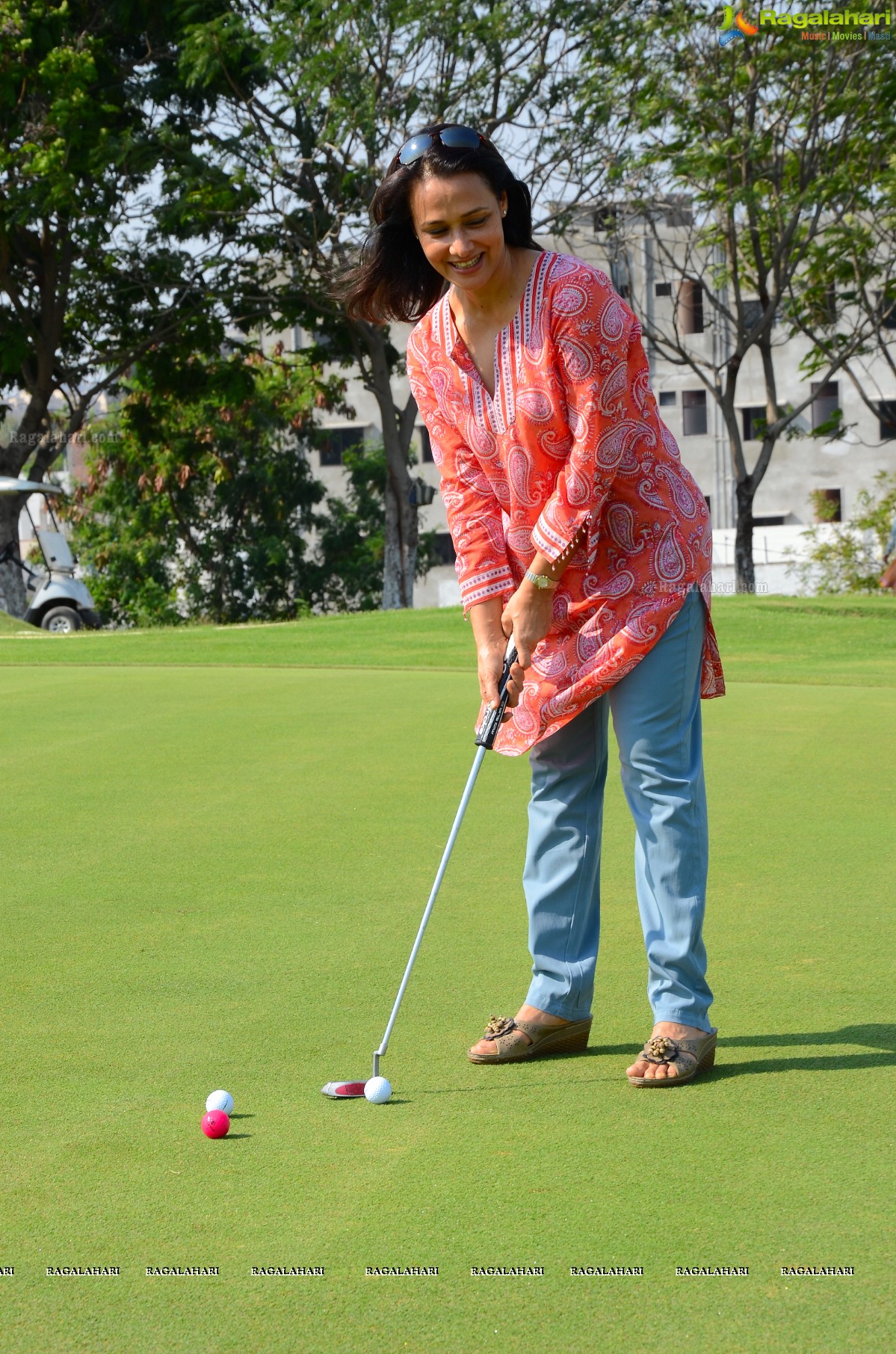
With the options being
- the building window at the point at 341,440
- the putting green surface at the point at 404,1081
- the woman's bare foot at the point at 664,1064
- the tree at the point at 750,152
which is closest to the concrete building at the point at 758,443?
the building window at the point at 341,440

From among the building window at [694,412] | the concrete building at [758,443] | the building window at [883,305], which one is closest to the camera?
the building window at [883,305]

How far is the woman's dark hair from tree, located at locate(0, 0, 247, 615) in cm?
1779

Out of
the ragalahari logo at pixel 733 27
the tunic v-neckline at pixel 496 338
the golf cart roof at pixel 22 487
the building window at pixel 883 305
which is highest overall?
the ragalahari logo at pixel 733 27

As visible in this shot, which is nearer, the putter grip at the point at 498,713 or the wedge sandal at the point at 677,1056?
the wedge sandal at the point at 677,1056

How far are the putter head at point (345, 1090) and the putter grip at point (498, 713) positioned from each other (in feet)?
2.56

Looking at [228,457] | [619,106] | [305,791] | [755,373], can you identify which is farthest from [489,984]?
[755,373]

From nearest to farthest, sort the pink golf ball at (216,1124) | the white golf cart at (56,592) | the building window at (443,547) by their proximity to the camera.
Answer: the pink golf ball at (216,1124)
the white golf cart at (56,592)
the building window at (443,547)

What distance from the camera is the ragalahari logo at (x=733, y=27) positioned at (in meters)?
19.6

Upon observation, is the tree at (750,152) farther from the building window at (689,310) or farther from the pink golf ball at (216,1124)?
the pink golf ball at (216,1124)

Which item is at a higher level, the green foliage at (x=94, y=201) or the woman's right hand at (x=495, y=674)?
the green foliage at (x=94, y=201)

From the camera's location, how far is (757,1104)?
278 centimetres

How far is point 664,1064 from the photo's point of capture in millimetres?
2939

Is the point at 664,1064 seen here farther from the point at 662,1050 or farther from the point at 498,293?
the point at 498,293

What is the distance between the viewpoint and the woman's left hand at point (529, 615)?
3.17m
